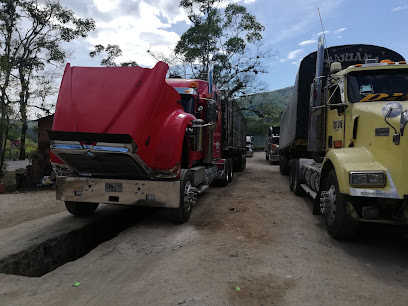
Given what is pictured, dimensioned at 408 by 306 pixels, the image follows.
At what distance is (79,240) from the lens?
→ 520 cm

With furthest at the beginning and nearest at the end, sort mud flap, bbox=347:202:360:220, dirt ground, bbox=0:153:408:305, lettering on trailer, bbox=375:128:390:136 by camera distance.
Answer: mud flap, bbox=347:202:360:220 → lettering on trailer, bbox=375:128:390:136 → dirt ground, bbox=0:153:408:305

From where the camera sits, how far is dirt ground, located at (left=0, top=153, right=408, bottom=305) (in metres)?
2.85

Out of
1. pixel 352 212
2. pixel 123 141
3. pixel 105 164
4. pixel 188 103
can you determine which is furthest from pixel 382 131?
pixel 105 164

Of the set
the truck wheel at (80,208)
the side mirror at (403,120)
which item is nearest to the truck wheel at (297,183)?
the side mirror at (403,120)

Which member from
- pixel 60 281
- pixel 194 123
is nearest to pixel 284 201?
pixel 194 123

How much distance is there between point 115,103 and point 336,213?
378cm

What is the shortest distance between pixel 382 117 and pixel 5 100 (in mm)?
12172

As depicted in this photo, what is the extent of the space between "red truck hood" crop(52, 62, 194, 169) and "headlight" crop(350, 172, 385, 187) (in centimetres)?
306

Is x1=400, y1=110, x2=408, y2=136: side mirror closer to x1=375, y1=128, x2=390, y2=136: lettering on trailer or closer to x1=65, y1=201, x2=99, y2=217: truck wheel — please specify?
x1=375, y1=128, x2=390, y2=136: lettering on trailer

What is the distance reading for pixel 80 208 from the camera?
19.4 feet

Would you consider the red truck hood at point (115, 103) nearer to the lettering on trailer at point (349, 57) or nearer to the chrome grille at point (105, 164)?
the chrome grille at point (105, 164)

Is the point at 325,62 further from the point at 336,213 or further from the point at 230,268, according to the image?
the point at 230,268

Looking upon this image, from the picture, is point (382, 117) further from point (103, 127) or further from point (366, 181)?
point (103, 127)

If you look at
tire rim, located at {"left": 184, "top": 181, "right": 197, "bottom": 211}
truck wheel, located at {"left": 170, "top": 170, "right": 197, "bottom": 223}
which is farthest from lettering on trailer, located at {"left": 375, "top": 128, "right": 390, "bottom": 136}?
tire rim, located at {"left": 184, "top": 181, "right": 197, "bottom": 211}
